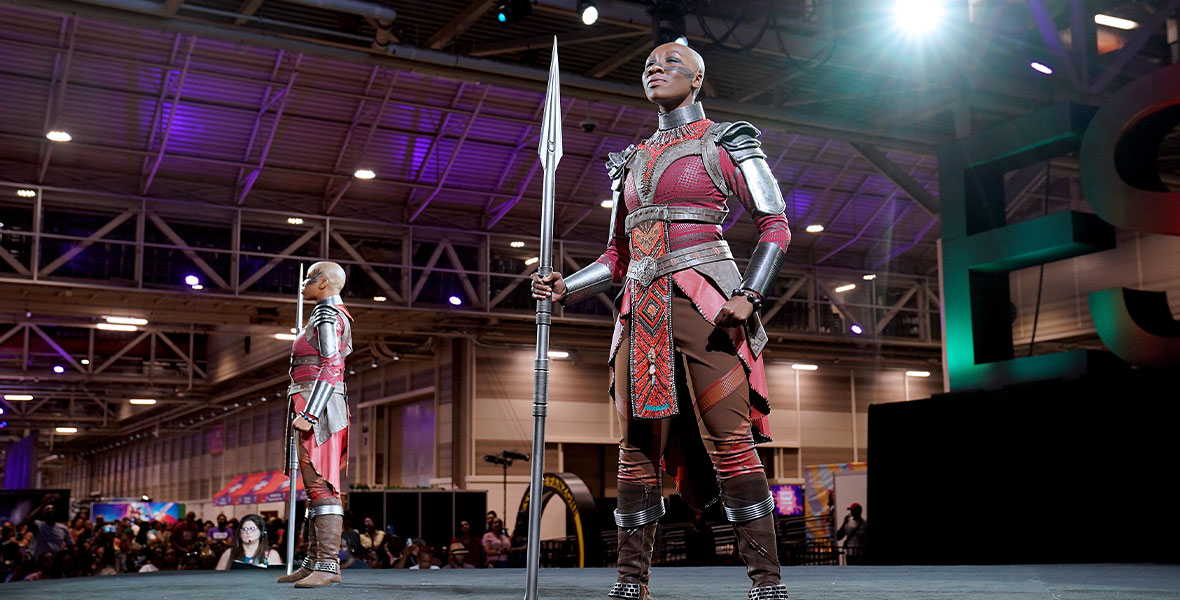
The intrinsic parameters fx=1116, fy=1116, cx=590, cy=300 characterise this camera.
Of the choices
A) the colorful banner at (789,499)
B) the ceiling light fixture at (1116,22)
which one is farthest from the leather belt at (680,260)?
the colorful banner at (789,499)

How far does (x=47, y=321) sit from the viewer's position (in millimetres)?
26516

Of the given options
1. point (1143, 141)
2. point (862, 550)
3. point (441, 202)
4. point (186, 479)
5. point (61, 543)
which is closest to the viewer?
point (1143, 141)

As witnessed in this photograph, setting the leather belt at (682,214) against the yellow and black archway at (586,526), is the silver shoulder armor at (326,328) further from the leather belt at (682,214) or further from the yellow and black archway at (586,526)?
the yellow and black archway at (586,526)

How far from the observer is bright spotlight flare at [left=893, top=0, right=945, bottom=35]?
1295 cm

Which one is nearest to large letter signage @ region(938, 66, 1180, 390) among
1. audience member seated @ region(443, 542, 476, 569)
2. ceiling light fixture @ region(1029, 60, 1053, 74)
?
ceiling light fixture @ region(1029, 60, 1053, 74)

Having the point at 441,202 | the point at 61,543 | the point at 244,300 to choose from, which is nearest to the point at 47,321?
the point at 244,300

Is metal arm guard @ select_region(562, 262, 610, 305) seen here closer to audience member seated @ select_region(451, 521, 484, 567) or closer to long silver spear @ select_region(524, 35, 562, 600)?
long silver spear @ select_region(524, 35, 562, 600)

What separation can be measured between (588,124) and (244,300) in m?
7.83

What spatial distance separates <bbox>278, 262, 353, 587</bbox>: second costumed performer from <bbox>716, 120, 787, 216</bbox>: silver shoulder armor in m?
2.93

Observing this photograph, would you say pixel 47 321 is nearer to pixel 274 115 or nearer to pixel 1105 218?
pixel 274 115

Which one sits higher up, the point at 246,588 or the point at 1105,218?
the point at 1105,218

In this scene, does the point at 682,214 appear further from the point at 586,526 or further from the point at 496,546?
the point at 496,546

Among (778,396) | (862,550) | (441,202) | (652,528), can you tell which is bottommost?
(862,550)

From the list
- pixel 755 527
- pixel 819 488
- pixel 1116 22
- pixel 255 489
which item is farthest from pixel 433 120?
pixel 755 527
